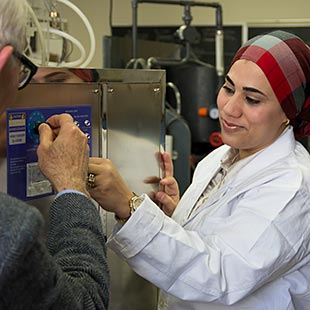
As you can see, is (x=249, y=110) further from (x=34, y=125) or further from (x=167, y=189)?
(x=34, y=125)

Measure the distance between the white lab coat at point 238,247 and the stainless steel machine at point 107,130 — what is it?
17 centimetres

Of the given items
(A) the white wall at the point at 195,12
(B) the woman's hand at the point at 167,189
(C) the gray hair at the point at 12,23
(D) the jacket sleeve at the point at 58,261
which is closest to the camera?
(D) the jacket sleeve at the point at 58,261

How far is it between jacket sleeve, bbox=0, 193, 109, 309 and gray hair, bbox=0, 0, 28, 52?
0.76 feet

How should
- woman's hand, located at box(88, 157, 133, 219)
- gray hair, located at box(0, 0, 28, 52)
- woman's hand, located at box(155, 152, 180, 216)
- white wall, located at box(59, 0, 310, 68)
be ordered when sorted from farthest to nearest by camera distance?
1. white wall, located at box(59, 0, 310, 68)
2. woman's hand, located at box(155, 152, 180, 216)
3. woman's hand, located at box(88, 157, 133, 219)
4. gray hair, located at box(0, 0, 28, 52)

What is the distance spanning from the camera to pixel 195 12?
15.2 ft

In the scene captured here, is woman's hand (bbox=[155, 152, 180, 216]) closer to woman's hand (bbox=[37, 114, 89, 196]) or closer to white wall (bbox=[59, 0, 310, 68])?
woman's hand (bbox=[37, 114, 89, 196])

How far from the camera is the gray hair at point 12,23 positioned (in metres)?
0.69

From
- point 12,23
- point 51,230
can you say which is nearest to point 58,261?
point 51,230

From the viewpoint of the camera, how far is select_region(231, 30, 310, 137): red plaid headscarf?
115cm

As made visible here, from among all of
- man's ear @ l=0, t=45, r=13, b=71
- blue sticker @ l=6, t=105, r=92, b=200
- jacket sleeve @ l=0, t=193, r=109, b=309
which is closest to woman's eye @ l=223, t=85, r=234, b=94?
blue sticker @ l=6, t=105, r=92, b=200

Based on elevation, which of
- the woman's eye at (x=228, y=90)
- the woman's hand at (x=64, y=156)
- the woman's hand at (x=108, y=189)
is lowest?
the woman's hand at (x=108, y=189)

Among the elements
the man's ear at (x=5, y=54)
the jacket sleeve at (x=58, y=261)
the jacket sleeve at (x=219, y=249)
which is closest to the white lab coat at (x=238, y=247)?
the jacket sleeve at (x=219, y=249)

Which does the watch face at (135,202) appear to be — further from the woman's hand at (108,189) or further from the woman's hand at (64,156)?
the woman's hand at (64,156)

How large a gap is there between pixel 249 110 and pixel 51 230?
564 mm
